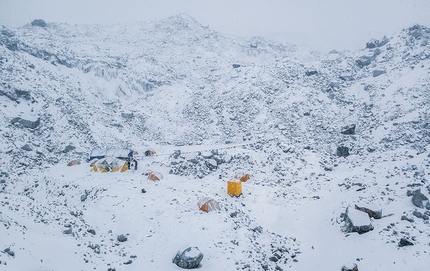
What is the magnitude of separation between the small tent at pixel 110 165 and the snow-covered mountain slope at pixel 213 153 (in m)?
1.34

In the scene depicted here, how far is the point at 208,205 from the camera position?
15.2 m

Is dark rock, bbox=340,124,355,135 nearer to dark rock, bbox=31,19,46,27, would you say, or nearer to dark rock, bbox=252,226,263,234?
dark rock, bbox=252,226,263,234

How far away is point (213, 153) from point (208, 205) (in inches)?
406

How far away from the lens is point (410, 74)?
32.0 meters

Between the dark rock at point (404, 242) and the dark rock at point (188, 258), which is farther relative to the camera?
the dark rock at point (188, 258)

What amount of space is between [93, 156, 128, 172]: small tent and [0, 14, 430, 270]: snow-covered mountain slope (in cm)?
134

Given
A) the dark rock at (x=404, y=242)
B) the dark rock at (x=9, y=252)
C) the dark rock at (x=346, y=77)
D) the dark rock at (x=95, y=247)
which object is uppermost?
the dark rock at (x=346, y=77)

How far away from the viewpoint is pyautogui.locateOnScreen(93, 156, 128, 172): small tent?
74.3 ft

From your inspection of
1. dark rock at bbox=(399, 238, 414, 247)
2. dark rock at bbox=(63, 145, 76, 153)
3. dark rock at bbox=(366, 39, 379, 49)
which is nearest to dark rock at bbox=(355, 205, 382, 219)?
dark rock at bbox=(399, 238, 414, 247)

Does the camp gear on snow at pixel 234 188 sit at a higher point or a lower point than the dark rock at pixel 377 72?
lower

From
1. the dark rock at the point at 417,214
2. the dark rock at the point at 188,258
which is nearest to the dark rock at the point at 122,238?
the dark rock at the point at 188,258

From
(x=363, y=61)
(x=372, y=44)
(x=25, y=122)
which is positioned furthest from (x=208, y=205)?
(x=372, y=44)

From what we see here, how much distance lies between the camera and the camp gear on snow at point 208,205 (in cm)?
1516

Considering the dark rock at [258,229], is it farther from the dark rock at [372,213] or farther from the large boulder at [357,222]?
the dark rock at [372,213]
